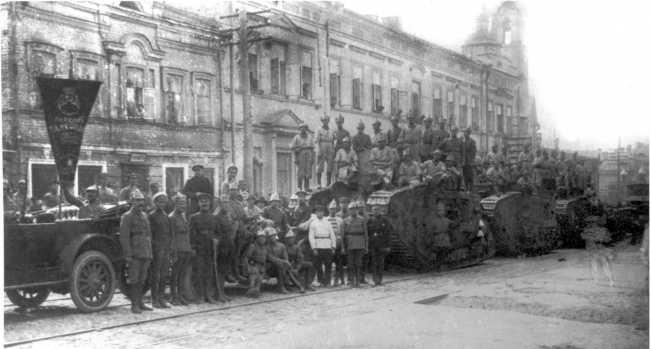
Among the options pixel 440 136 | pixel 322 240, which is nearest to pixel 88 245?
pixel 322 240

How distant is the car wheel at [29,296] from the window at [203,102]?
2002 millimetres

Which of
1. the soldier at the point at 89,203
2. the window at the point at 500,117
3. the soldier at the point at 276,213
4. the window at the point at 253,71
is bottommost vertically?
the soldier at the point at 276,213

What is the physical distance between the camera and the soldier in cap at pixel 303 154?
7.39 metres

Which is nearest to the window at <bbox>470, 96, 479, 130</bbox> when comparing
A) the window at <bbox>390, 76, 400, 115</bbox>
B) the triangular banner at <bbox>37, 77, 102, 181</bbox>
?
the window at <bbox>390, 76, 400, 115</bbox>

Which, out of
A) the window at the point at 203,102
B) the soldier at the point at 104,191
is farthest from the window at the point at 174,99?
the soldier at the point at 104,191

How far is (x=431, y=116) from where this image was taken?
778cm

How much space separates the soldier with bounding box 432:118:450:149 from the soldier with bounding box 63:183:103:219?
11.7 feet

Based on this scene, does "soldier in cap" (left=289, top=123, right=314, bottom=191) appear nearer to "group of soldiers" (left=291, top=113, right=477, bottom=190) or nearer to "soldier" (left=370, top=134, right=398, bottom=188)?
"group of soldiers" (left=291, top=113, right=477, bottom=190)

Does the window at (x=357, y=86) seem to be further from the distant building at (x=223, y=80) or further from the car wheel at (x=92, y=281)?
the car wheel at (x=92, y=281)

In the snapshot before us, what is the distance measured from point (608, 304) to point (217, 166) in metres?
3.57

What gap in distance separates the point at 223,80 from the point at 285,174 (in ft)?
4.02

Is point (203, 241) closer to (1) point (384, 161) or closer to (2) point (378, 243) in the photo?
(2) point (378, 243)

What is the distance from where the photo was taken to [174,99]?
251 inches

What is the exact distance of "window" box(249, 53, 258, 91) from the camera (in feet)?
22.7
